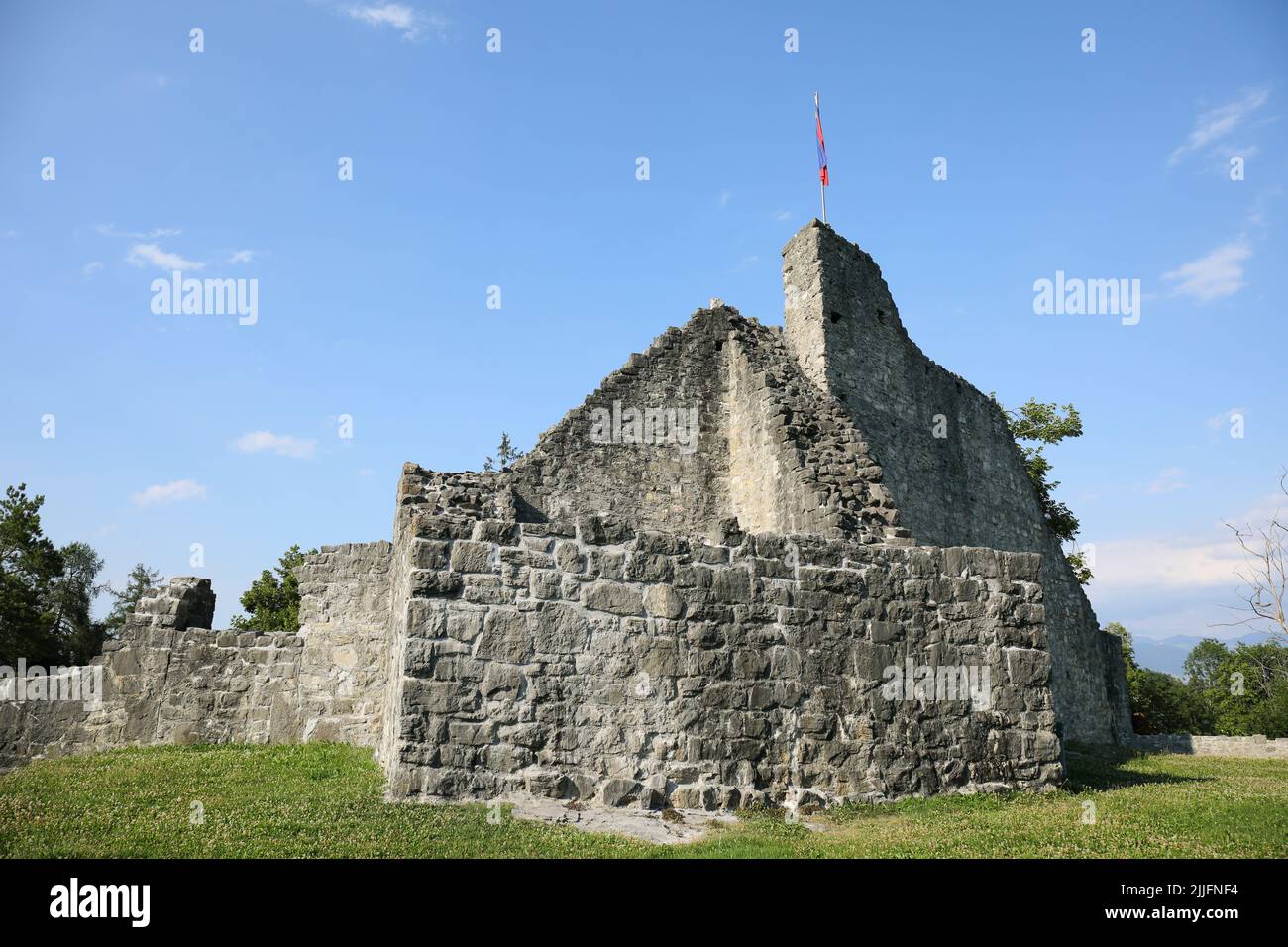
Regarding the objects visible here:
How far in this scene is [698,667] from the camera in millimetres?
9078

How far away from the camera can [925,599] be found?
1012 cm

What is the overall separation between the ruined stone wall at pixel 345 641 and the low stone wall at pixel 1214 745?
21.7 meters

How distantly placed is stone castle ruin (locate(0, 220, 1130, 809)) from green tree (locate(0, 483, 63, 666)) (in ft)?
89.9

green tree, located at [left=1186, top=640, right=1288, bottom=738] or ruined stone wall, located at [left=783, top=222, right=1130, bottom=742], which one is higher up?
ruined stone wall, located at [left=783, top=222, right=1130, bottom=742]

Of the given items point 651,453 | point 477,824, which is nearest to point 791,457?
point 651,453

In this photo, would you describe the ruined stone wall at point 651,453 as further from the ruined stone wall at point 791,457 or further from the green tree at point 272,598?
the green tree at point 272,598

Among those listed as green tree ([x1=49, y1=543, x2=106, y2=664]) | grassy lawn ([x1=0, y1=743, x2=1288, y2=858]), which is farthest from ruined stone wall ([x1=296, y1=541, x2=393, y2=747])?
green tree ([x1=49, y1=543, x2=106, y2=664])

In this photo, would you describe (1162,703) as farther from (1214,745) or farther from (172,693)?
(172,693)

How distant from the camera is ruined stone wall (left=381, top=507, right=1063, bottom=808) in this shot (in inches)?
329

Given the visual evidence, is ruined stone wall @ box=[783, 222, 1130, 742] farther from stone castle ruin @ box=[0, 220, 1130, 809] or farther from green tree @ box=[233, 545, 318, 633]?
green tree @ box=[233, 545, 318, 633]

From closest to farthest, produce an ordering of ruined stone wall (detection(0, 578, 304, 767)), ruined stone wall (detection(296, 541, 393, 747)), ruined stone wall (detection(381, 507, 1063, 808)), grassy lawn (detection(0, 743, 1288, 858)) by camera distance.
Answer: grassy lawn (detection(0, 743, 1288, 858))
ruined stone wall (detection(381, 507, 1063, 808))
ruined stone wall (detection(0, 578, 304, 767))
ruined stone wall (detection(296, 541, 393, 747))

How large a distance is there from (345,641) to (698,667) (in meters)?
7.27

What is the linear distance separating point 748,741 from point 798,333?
1187 centimetres

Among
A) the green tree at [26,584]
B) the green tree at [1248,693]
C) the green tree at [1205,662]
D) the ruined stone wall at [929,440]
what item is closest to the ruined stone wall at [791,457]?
the ruined stone wall at [929,440]
